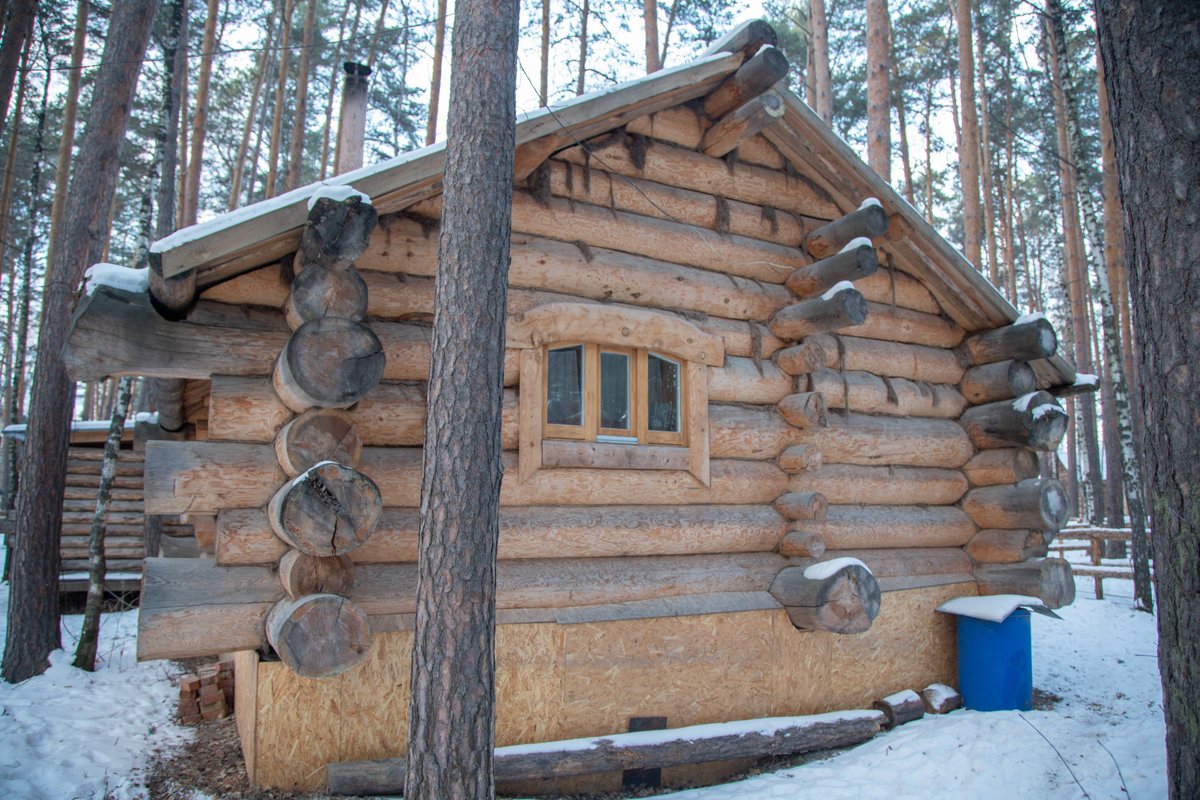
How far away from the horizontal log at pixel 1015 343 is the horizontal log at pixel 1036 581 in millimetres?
2097

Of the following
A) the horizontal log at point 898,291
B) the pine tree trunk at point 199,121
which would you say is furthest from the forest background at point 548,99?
the horizontal log at point 898,291

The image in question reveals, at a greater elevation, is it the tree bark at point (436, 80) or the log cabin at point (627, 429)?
the tree bark at point (436, 80)

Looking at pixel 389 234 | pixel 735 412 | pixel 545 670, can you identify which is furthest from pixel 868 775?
pixel 389 234

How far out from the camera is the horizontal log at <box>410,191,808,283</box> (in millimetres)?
6250

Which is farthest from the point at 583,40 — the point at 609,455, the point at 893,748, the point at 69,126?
the point at 893,748

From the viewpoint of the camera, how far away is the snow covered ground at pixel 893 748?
18.0ft

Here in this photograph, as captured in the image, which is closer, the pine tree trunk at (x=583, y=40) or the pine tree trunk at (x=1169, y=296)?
the pine tree trunk at (x=1169, y=296)

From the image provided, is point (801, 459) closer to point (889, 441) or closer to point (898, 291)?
point (889, 441)

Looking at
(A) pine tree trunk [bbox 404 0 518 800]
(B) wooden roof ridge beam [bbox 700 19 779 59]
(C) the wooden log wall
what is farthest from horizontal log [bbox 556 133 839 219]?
(A) pine tree trunk [bbox 404 0 518 800]

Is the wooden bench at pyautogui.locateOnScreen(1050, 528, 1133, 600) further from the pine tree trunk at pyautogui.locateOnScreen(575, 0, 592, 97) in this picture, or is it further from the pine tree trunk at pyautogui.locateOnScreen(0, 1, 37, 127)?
the pine tree trunk at pyautogui.locateOnScreen(0, 1, 37, 127)

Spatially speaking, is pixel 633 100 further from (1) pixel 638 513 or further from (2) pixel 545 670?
(2) pixel 545 670

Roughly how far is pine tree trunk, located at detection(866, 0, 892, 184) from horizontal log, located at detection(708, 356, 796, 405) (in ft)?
19.4

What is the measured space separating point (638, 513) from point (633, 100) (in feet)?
11.2

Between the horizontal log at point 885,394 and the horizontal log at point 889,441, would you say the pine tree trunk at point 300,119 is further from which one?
the horizontal log at point 889,441
